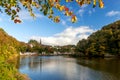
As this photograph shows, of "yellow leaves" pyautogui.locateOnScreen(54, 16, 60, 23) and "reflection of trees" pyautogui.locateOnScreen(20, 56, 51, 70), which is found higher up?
"yellow leaves" pyautogui.locateOnScreen(54, 16, 60, 23)

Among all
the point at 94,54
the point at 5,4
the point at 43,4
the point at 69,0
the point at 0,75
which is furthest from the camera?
the point at 94,54

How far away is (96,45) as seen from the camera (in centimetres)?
11781

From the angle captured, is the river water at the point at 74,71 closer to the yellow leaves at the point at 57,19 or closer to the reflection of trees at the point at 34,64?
the reflection of trees at the point at 34,64

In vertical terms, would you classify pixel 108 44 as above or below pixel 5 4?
above

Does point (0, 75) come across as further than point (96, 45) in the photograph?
No

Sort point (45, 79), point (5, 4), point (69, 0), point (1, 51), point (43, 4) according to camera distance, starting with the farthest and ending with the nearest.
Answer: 1. point (45, 79)
2. point (1, 51)
3. point (5, 4)
4. point (43, 4)
5. point (69, 0)

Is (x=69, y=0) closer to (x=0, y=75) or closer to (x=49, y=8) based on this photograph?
(x=49, y=8)

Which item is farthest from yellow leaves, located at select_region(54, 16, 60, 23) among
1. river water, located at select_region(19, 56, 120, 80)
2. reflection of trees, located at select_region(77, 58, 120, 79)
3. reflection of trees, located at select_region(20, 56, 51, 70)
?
reflection of trees, located at select_region(20, 56, 51, 70)

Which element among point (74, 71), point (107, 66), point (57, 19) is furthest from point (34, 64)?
point (57, 19)

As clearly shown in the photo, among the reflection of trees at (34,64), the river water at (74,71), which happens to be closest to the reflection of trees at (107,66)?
the river water at (74,71)

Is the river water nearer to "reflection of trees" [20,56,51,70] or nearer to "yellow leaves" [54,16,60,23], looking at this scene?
"reflection of trees" [20,56,51,70]

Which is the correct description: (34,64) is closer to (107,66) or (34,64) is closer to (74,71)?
(107,66)

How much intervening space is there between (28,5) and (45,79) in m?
32.4


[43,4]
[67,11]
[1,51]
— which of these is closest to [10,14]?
[43,4]
